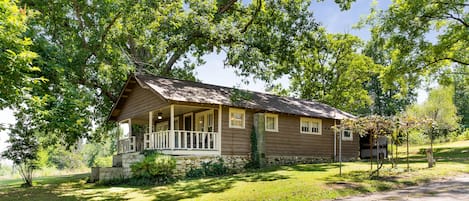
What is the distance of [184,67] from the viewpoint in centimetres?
2681

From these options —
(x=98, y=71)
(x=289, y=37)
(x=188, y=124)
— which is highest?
(x=289, y=37)

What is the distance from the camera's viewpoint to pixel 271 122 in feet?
67.1

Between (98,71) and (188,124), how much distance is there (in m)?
5.66

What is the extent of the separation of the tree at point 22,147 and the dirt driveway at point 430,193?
16.4 m

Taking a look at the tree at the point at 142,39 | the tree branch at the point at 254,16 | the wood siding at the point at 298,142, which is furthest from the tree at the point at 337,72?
the wood siding at the point at 298,142

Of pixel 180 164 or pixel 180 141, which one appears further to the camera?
pixel 180 141

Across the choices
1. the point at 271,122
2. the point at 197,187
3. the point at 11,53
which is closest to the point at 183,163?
the point at 197,187

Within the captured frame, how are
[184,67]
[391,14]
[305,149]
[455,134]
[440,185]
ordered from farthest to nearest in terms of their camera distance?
[455,134] < [184,67] < [391,14] < [305,149] < [440,185]

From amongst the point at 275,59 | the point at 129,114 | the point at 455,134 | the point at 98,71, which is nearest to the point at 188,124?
the point at 129,114

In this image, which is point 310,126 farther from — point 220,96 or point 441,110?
point 441,110

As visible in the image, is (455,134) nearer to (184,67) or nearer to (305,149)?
(305,149)

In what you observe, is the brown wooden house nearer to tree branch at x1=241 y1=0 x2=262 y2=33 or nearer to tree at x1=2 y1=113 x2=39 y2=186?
tree at x1=2 y1=113 x2=39 y2=186

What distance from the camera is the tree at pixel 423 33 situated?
22.6m

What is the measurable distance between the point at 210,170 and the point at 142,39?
29.3 ft
